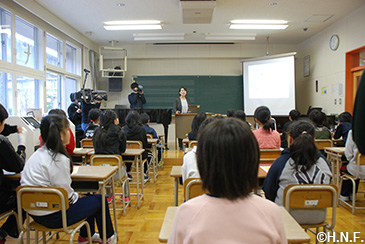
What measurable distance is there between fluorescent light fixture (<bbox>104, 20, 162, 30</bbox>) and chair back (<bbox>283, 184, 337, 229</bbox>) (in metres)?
5.19

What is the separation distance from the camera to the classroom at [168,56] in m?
4.18

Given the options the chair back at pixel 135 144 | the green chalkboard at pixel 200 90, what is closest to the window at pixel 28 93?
the chair back at pixel 135 144

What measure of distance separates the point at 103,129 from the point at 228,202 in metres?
2.39

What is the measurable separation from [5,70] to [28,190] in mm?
3351

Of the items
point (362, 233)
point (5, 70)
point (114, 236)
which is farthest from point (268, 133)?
point (5, 70)

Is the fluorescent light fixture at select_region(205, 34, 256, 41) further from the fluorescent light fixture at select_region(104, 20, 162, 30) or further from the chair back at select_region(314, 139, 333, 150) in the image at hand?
the chair back at select_region(314, 139, 333, 150)

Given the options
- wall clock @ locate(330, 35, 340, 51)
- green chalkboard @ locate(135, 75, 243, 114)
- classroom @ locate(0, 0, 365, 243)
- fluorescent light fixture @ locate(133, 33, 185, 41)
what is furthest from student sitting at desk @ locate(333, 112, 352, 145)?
fluorescent light fixture @ locate(133, 33, 185, 41)

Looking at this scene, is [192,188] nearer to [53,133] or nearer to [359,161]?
[53,133]

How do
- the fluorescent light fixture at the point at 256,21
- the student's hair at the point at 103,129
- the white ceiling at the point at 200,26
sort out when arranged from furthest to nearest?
the fluorescent light fixture at the point at 256,21
the white ceiling at the point at 200,26
the student's hair at the point at 103,129

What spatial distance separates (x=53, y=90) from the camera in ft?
19.4

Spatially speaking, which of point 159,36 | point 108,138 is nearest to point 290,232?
point 108,138

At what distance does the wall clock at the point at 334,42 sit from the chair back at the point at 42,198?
6381 millimetres

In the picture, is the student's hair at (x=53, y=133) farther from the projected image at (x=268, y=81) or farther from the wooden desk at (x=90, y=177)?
the projected image at (x=268, y=81)

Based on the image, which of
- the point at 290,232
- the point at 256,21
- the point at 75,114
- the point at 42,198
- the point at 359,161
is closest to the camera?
the point at 290,232
